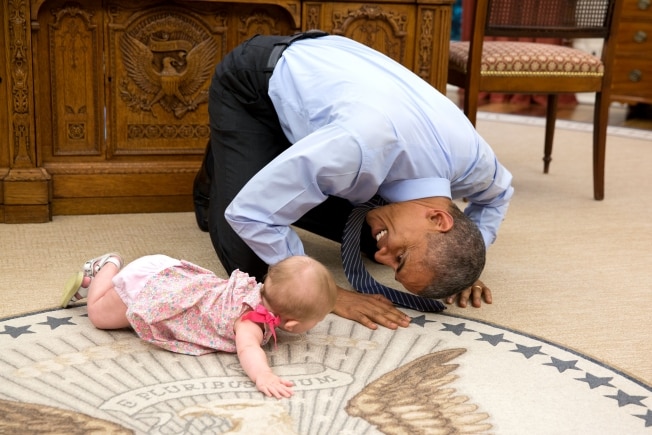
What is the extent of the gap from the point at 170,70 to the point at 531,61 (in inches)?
54.7

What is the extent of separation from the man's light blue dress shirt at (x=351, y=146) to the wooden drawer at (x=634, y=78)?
3.64 m

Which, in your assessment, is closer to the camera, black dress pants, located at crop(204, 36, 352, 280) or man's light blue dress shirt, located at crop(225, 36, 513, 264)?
man's light blue dress shirt, located at crop(225, 36, 513, 264)

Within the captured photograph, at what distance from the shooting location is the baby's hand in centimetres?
182

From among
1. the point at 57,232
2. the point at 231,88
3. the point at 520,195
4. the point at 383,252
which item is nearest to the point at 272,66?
the point at 231,88

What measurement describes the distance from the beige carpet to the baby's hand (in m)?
0.02

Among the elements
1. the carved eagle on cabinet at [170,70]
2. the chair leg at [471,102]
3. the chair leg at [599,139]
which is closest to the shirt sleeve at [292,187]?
the carved eagle on cabinet at [170,70]

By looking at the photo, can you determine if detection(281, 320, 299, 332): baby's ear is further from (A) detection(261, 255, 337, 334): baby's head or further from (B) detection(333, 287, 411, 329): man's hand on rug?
(B) detection(333, 287, 411, 329): man's hand on rug

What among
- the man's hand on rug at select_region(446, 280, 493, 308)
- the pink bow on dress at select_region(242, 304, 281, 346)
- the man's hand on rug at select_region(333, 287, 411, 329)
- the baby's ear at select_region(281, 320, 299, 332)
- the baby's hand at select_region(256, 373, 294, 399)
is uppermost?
the pink bow on dress at select_region(242, 304, 281, 346)

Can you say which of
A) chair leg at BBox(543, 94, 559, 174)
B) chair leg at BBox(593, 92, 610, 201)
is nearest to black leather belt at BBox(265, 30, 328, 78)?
chair leg at BBox(593, 92, 610, 201)

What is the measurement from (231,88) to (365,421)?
3.87ft

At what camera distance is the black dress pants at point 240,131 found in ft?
Result: 8.03

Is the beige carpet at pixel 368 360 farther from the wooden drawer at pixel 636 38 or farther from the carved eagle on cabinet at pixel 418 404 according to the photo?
the wooden drawer at pixel 636 38

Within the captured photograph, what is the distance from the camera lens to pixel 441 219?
6.72ft

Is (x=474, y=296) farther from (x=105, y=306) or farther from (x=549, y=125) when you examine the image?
(x=549, y=125)
